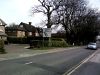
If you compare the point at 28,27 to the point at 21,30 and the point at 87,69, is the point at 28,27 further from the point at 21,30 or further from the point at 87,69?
the point at 87,69

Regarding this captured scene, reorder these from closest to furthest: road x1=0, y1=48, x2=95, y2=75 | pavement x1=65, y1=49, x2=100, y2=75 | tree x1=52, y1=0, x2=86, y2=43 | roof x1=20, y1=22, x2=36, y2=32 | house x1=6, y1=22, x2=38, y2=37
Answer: road x1=0, y1=48, x2=95, y2=75 → pavement x1=65, y1=49, x2=100, y2=75 → tree x1=52, y1=0, x2=86, y2=43 → house x1=6, y1=22, x2=38, y2=37 → roof x1=20, y1=22, x2=36, y2=32

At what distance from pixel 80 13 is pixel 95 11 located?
9920 millimetres

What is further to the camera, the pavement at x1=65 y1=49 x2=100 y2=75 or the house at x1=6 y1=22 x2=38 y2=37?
the house at x1=6 y1=22 x2=38 y2=37

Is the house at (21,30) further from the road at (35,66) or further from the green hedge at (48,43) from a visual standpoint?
the road at (35,66)

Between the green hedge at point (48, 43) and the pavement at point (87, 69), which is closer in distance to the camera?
the pavement at point (87, 69)

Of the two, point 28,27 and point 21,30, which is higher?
point 28,27

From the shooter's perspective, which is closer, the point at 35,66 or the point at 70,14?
the point at 35,66

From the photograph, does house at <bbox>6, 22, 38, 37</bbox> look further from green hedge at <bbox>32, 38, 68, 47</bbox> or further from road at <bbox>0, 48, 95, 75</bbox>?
road at <bbox>0, 48, 95, 75</bbox>

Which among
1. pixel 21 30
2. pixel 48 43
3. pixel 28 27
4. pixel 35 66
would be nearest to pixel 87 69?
pixel 35 66

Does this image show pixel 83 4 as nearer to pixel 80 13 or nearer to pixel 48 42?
pixel 80 13

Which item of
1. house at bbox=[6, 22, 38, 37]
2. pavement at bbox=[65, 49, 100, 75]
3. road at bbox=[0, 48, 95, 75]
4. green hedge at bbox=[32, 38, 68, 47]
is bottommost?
pavement at bbox=[65, 49, 100, 75]

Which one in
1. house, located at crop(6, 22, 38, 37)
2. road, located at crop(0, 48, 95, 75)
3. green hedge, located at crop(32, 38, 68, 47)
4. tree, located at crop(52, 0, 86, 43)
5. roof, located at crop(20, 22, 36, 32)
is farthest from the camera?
roof, located at crop(20, 22, 36, 32)

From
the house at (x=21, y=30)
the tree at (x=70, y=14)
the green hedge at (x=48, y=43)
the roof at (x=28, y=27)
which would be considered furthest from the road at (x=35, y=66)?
the roof at (x=28, y=27)

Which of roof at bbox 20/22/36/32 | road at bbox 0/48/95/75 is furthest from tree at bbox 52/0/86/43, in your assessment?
road at bbox 0/48/95/75
